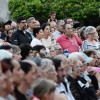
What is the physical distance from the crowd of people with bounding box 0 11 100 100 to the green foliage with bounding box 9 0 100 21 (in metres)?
17.3

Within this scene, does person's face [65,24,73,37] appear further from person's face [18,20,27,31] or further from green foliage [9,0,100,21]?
green foliage [9,0,100,21]

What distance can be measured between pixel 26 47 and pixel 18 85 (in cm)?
268

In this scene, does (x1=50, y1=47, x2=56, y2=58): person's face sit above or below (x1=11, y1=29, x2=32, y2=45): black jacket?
below

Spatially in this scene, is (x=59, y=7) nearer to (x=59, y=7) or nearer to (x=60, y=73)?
(x=59, y=7)

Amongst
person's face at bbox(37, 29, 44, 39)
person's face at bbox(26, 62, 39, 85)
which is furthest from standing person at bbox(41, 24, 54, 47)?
person's face at bbox(26, 62, 39, 85)

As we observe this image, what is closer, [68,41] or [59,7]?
[68,41]

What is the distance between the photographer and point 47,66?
22.2 ft

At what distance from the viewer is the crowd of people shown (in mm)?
5430

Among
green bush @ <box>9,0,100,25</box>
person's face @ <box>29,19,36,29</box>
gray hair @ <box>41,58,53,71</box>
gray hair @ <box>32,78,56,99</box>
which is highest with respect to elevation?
gray hair @ <box>32,78,56,99</box>

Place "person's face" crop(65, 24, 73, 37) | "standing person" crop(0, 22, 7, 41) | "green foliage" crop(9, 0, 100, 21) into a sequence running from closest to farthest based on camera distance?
"person's face" crop(65, 24, 73, 37)
"standing person" crop(0, 22, 7, 41)
"green foliage" crop(9, 0, 100, 21)

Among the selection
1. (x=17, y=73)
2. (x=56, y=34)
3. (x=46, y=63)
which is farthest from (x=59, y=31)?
(x=17, y=73)

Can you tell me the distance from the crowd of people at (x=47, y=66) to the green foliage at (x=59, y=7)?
17319 mm

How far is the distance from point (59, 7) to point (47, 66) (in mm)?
25066

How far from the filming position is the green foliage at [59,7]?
31.6 metres
